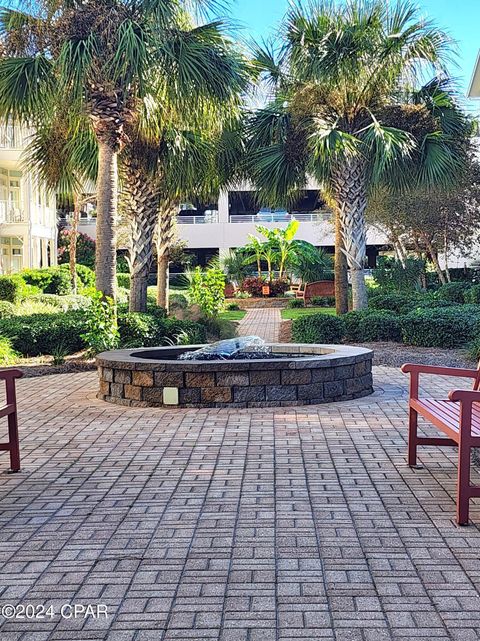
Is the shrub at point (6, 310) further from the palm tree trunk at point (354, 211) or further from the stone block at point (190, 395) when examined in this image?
the stone block at point (190, 395)

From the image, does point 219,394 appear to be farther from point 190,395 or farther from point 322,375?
point 322,375

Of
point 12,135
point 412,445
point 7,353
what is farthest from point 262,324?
point 412,445

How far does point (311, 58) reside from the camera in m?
12.9

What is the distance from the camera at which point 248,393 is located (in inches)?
290

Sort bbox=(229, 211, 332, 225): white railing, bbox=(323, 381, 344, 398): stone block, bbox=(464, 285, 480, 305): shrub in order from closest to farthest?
bbox=(323, 381, 344, 398): stone block, bbox=(464, 285, 480, 305): shrub, bbox=(229, 211, 332, 225): white railing

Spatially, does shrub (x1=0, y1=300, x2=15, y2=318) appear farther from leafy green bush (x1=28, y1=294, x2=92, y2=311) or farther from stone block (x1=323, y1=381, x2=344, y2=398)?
stone block (x1=323, y1=381, x2=344, y2=398)

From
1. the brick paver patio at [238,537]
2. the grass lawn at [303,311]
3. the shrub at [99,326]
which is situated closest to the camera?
the brick paver patio at [238,537]

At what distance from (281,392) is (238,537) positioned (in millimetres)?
3820

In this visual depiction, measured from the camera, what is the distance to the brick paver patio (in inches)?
107

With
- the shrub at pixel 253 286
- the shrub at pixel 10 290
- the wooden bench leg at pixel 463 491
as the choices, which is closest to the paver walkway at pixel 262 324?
the shrub at pixel 253 286

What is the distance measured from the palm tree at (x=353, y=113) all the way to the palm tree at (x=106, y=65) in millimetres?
2653

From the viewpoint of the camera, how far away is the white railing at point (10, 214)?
25938mm

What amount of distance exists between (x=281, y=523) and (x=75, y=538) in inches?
44.8

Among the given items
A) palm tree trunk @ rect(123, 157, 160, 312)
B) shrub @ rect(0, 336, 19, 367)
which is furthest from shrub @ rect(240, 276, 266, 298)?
shrub @ rect(0, 336, 19, 367)
